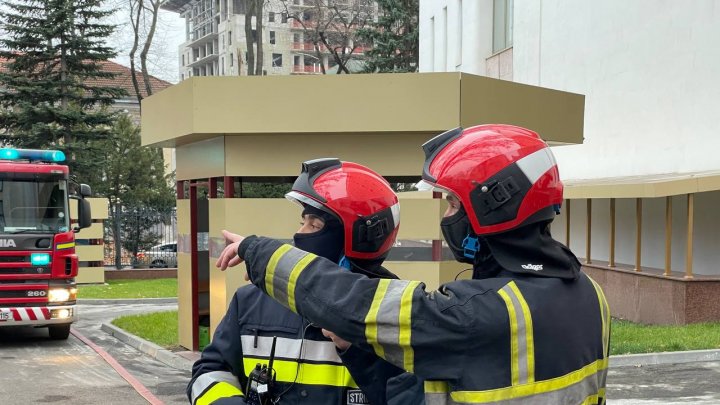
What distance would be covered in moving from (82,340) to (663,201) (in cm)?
1133

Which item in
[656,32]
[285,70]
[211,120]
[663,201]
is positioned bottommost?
[663,201]

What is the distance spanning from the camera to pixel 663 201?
15.0 m

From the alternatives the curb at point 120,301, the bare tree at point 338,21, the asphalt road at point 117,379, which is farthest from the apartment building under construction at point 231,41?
the asphalt road at point 117,379

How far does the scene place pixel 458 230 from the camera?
6.89 feet

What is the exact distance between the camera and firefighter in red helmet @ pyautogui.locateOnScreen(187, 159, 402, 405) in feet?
8.16

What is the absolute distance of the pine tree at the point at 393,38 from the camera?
3472cm

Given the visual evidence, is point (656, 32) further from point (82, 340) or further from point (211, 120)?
point (82, 340)

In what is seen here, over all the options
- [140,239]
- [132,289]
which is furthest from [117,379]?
[140,239]

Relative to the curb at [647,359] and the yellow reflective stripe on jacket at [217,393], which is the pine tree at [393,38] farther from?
the yellow reflective stripe on jacket at [217,393]

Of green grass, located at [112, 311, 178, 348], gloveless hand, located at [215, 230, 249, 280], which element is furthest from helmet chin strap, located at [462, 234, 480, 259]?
green grass, located at [112, 311, 178, 348]

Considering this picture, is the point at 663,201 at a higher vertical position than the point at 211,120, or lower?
lower

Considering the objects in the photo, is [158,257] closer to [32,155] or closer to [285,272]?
[32,155]

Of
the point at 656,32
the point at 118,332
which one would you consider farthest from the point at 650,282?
the point at 118,332

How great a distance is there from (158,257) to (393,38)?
51.4 ft
